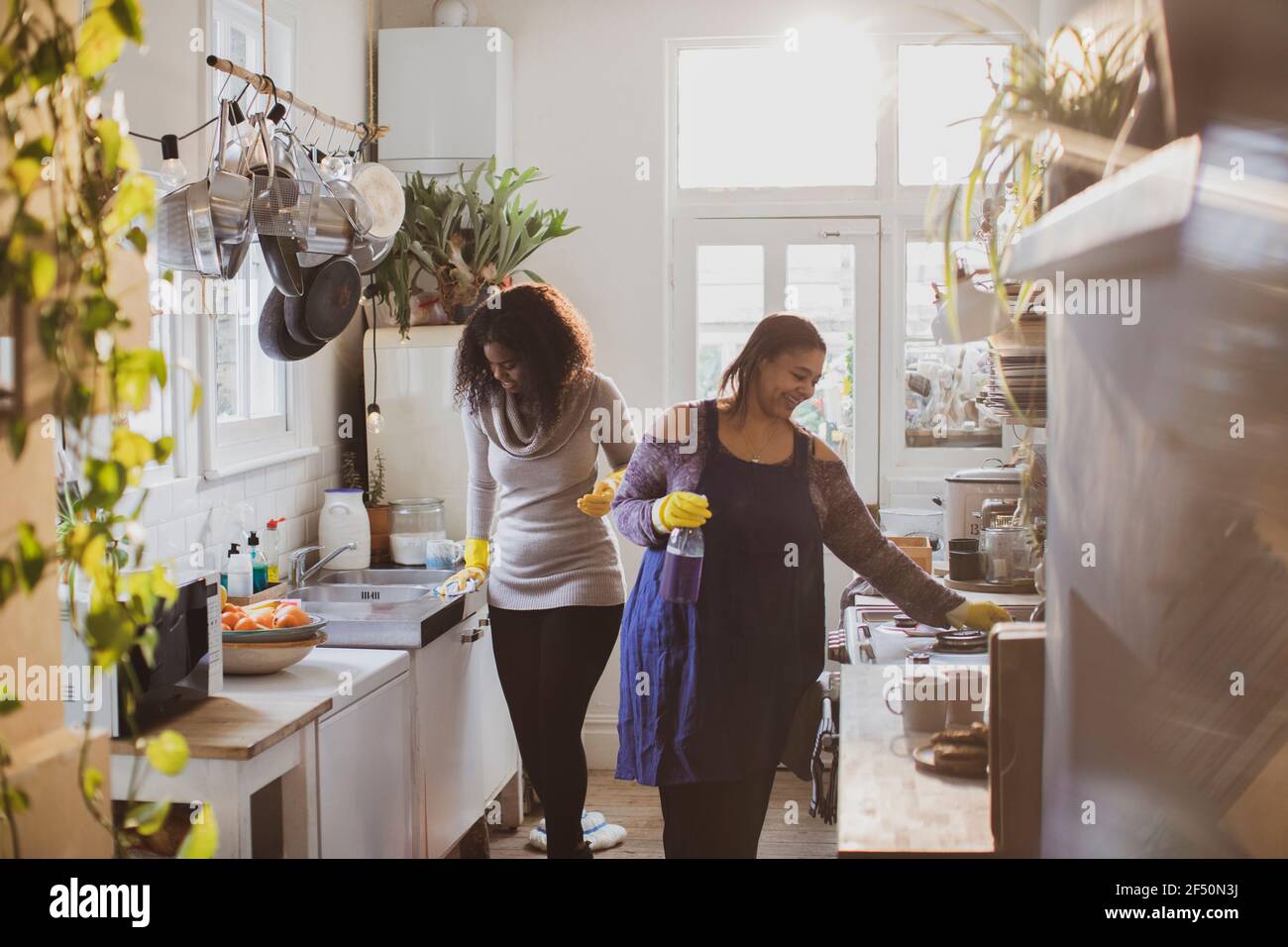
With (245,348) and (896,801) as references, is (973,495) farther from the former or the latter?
(245,348)

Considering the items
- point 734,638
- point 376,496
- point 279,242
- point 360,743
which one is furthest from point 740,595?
point 376,496

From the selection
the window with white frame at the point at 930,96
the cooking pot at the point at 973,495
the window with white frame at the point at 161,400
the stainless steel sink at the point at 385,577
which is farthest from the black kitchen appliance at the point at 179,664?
the window with white frame at the point at 930,96

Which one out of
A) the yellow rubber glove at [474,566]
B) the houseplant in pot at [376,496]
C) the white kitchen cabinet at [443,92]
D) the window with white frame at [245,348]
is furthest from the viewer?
the white kitchen cabinet at [443,92]

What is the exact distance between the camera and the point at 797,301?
462 cm

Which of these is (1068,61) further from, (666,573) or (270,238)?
(270,238)

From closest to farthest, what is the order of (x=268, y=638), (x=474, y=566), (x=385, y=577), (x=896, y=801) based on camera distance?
(x=896, y=801)
(x=268, y=638)
(x=474, y=566)
(x=385, y=577)

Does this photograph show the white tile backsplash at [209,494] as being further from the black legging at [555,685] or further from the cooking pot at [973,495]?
the cooking pot at [973,495]

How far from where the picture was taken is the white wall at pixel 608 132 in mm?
4480

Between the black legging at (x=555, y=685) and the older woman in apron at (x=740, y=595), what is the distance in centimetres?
32

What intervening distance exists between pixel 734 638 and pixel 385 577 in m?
1.51

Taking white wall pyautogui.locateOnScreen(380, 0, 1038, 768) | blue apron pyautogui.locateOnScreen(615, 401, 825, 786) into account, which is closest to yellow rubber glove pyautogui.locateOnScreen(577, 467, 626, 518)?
blue apron pyautogui.locateOnScreen(615, 401, 825, 786)

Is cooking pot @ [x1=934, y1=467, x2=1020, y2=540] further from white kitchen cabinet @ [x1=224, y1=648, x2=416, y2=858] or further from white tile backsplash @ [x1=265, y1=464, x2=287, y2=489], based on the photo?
white tile backsplash @ [x1=265, y1=464, x2=287, y2=489]

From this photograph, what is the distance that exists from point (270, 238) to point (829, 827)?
2579 millimetres
